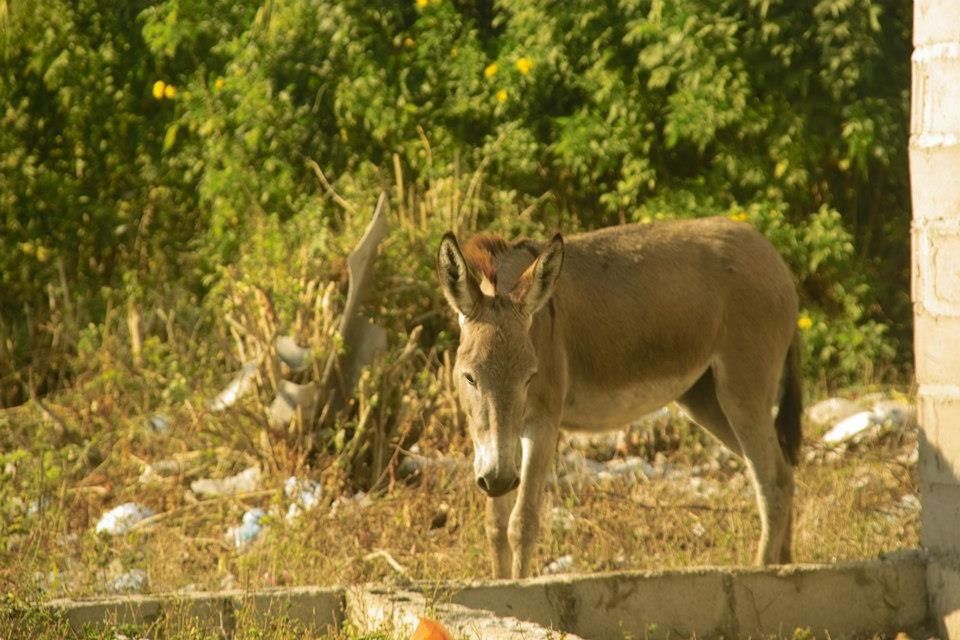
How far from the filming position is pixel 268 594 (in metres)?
5.17

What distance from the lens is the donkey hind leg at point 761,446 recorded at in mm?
6578

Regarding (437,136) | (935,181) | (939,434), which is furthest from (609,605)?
(437,136)

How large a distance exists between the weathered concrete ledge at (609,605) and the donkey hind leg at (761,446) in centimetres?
75

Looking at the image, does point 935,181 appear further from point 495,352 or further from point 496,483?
point 496,483

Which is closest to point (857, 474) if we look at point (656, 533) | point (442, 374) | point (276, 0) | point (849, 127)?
point (656, 533)

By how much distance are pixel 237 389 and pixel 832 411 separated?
3727mm

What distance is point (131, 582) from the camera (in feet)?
20.7

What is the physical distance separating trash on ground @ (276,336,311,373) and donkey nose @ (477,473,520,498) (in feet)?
9.62

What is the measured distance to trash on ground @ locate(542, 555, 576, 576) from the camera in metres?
6.67

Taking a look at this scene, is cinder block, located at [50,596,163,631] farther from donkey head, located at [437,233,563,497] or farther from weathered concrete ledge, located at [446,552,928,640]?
donkey head, located at [437,233,563,497]

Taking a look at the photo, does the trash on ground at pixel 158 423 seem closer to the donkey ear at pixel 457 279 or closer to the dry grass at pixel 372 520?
the dry grass at pixel 372 520

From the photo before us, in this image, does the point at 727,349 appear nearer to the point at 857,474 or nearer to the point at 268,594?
the point at 857,474

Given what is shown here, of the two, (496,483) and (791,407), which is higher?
(496,483)

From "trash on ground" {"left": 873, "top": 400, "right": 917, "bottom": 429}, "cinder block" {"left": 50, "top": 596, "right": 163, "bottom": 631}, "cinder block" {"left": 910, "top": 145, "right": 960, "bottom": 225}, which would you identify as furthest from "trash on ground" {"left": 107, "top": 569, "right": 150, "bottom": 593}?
"trash on ground" {"left": 873, "top": 400, "right": 917, "bottom": 429}
